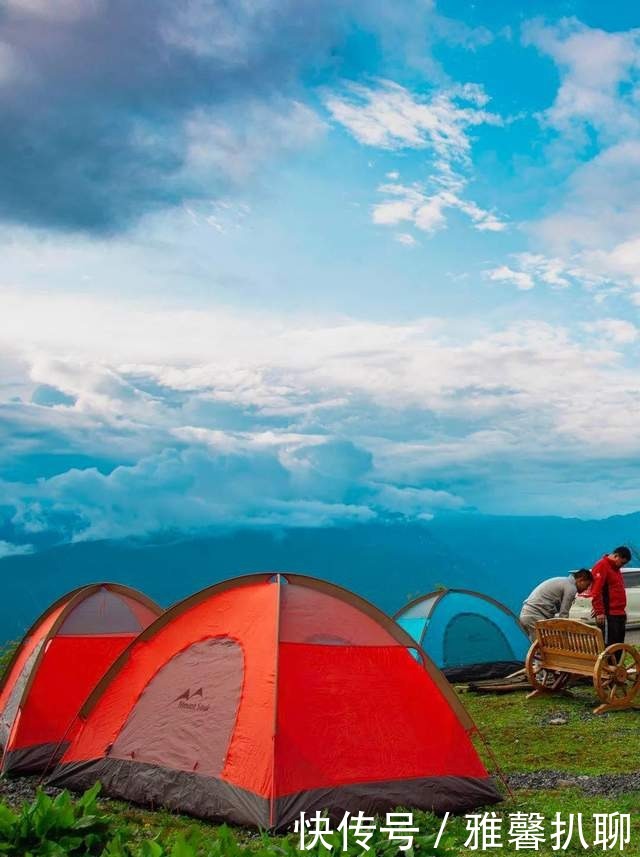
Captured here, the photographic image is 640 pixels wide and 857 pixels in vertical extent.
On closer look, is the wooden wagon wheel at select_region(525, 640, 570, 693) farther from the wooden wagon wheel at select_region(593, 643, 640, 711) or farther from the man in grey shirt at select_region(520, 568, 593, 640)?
the man in grey shirt at select_region(520, 568, 593, 640)

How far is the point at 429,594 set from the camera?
17.9 meters

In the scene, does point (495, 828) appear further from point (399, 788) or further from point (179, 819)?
point (179, 819)

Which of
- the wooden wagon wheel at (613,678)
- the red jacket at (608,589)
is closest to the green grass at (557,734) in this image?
the wooden wagon wheel at (613,678)

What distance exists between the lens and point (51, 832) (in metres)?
4.76

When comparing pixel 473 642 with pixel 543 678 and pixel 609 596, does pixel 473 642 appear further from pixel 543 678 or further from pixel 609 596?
pixel 609 596

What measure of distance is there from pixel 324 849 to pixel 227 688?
4.19 m

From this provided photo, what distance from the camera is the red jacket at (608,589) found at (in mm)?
14594

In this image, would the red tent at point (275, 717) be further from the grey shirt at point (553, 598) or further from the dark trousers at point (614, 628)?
the grey shirt at point (553, 598)

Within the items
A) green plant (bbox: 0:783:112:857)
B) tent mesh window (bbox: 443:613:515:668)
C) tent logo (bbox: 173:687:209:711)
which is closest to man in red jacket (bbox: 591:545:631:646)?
tent mesh window (bbox: 443:613:515:668)

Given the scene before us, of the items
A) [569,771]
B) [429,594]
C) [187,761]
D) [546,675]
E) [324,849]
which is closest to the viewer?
[324,849]

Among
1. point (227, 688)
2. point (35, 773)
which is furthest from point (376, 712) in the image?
point (35, 773)

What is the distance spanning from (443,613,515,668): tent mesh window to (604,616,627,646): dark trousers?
3.16m

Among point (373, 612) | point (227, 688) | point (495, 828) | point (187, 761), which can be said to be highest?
point (373, 612)

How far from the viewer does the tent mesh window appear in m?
17.4
